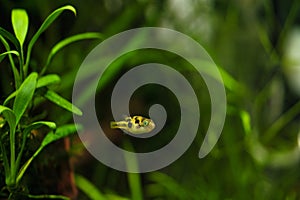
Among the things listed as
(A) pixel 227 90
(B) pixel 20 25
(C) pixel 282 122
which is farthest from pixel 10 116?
Result: (C) pixel 282 122

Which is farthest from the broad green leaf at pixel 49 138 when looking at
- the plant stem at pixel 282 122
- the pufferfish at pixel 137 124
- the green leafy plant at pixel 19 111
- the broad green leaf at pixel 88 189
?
the plant stem at pixel 282 122

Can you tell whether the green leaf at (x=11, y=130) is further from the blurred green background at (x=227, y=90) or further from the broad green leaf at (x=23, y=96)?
the blurred green background at (x=227, y=90)

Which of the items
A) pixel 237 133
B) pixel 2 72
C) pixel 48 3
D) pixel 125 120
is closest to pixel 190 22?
pixel 237 133

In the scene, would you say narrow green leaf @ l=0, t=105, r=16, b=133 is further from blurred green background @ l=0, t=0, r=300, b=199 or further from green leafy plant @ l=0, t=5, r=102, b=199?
blurred green background @ l=0, t=0, r=300, b=199

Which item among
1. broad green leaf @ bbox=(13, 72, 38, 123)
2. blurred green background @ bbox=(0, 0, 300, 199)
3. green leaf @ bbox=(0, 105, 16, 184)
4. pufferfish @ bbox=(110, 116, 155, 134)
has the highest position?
blurred green background @ bbox=(0, 0, 300, 199)

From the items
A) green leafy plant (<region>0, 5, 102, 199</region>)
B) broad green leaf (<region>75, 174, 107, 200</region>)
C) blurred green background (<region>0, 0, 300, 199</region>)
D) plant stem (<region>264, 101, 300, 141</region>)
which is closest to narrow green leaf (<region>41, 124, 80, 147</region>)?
green leafy plant (<region>0, 5, 102, 199</region>)

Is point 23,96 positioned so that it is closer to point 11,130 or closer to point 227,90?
point 11,130

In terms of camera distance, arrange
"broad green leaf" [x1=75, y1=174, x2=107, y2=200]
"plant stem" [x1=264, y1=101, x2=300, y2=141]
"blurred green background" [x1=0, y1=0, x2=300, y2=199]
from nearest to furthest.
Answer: "broad green leaf" [x1=75, y1=174, x2=107, y2=200] → "blurred green background" [x1=0, y1=0, x2=300, y2=199] → "plant stem" [x1=264, y1=101, x2=300, y2=141]

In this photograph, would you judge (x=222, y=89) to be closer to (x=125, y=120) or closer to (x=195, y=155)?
(x=195, y=155)

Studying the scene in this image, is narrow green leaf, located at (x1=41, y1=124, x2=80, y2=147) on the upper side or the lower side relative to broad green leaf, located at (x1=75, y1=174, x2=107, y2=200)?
lower
